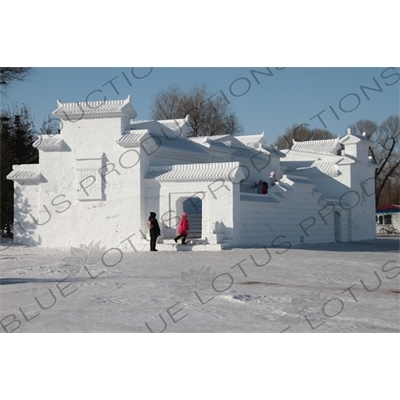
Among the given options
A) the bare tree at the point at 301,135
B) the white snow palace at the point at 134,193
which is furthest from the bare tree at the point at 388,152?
the white snow palace at the point at 134,193

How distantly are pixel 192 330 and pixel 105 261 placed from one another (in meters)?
10.5

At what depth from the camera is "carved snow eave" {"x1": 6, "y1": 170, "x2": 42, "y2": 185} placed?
28312 mm

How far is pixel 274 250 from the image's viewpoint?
942 inches

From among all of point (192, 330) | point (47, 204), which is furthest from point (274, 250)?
point (192, 330)

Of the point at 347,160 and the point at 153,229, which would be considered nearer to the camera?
the point at 153,229

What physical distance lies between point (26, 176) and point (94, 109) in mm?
4348

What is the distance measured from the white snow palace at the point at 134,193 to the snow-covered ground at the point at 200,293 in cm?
331

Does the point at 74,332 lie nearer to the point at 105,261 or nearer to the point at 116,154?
the point at 105,261

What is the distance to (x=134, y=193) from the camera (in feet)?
86.4

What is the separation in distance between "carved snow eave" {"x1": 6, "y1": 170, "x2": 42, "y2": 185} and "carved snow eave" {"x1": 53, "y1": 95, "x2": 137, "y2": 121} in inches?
106

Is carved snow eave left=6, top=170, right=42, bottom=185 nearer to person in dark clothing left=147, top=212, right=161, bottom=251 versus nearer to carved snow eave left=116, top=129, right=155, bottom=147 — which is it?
carved snow eave left=116, top=129, right=155, bottom=147

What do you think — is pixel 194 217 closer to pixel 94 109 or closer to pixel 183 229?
pixel 183 229

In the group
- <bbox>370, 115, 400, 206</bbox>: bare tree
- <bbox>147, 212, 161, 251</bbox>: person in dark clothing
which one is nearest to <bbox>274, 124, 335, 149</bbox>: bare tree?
<bbox>370, 115, 400, 206</bbox>: bare tree

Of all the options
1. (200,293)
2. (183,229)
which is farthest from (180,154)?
(200,293)
